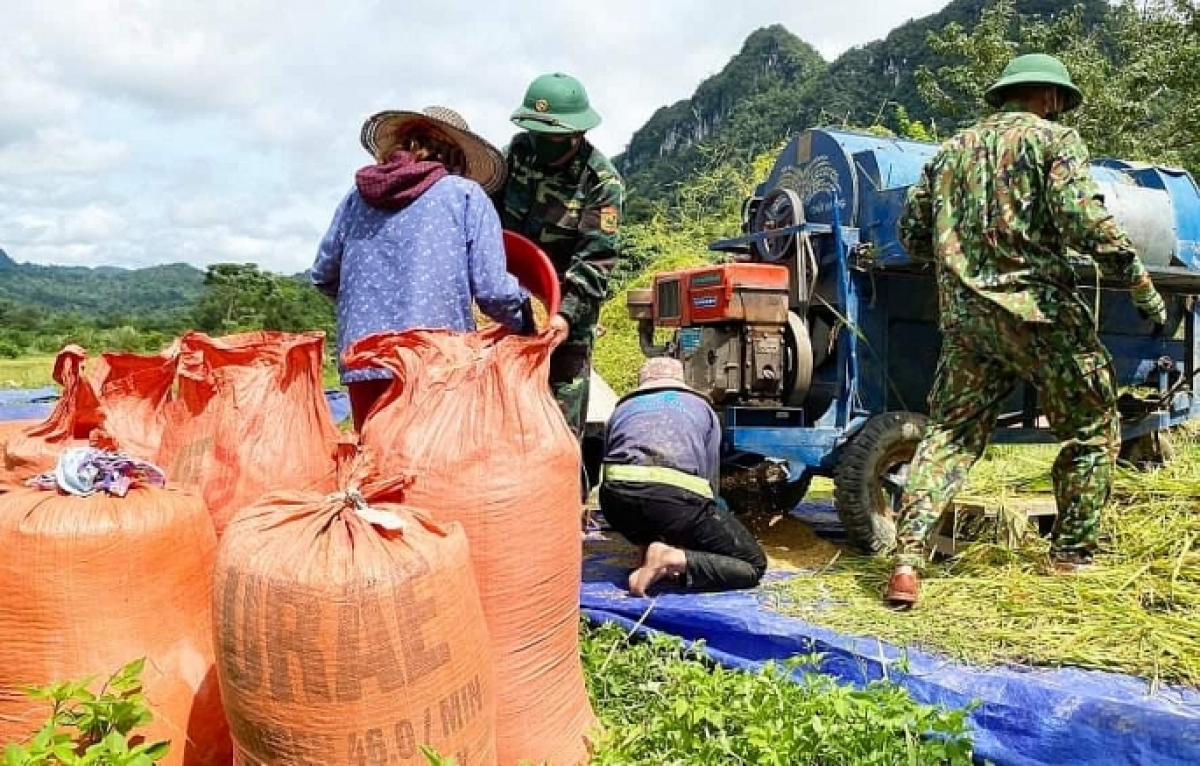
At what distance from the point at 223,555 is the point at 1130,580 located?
3018 millimetres

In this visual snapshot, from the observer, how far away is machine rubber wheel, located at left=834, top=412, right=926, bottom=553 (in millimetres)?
4609

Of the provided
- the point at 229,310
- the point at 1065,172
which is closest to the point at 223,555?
the point at 1065,172

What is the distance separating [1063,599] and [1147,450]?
2.79 meters

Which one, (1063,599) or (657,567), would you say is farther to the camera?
(657,567)

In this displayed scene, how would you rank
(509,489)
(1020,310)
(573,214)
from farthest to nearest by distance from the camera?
(573,214)
(1020,310)
(509,489)

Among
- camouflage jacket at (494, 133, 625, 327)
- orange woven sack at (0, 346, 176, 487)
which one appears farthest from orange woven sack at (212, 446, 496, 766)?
camouflage jacket at (494, 133, 625, 327)

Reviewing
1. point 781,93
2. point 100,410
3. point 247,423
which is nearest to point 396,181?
point 247,423

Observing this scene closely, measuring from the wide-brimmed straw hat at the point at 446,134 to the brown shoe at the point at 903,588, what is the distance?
2.00m

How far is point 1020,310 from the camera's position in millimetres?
3643

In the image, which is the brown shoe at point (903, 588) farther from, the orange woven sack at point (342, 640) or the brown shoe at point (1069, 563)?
the orange woven sack at point (342, 640)

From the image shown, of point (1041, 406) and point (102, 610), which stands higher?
point (1041, 406)

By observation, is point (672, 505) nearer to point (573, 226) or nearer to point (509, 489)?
point (573, 226)

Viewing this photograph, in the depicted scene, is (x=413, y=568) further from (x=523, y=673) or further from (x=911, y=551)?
(x=911, y=551)

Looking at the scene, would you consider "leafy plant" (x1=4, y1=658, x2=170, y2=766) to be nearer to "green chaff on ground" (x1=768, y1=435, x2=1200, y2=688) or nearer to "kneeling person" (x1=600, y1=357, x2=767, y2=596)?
"kneeling person" (x1=600, y1=357, x2=767, y2=596)
